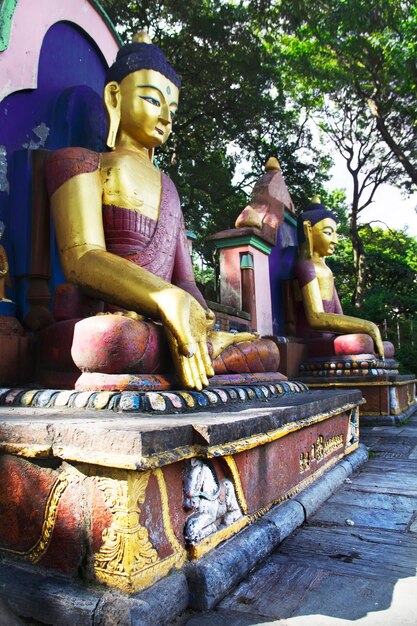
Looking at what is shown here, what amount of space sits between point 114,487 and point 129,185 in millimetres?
1739

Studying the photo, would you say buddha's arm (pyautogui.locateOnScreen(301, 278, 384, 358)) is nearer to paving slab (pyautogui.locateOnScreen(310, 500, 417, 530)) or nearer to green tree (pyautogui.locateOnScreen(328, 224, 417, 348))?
paving slab (pyautogui.locateOnScreen(310, 500, 417, 530))

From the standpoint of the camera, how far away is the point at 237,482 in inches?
66.4

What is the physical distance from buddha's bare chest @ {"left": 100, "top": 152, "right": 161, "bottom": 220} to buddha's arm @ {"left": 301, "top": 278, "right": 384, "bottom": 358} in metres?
3.13

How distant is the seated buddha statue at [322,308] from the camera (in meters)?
5.36

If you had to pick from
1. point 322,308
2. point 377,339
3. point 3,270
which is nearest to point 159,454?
point 3,270

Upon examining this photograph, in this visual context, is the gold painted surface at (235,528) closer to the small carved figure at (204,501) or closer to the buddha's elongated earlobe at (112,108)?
the small carved figure at (204,501)

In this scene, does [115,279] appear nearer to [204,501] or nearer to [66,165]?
[66,165]

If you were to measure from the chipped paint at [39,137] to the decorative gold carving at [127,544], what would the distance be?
6.85ft

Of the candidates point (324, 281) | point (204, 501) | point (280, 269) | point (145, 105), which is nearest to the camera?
point (204, 501)

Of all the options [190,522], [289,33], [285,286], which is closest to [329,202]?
[289,33]

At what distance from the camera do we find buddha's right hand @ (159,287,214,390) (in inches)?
79.7

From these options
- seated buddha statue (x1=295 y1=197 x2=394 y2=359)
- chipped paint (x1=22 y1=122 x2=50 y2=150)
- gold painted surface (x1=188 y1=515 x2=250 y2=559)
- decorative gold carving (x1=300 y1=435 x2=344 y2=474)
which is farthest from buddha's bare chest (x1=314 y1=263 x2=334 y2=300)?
gold painted surface (x1=188 y1=515 x2=250 y2=559)

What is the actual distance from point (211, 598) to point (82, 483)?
0.45 meters

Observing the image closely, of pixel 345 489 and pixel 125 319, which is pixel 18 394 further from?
pixel 345 489
